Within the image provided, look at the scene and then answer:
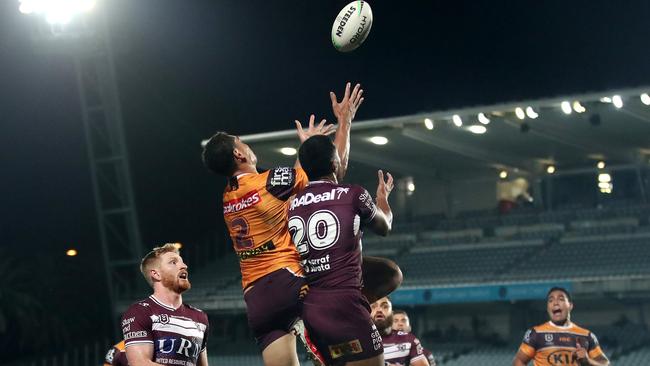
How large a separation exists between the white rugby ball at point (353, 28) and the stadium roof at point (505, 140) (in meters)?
13.5

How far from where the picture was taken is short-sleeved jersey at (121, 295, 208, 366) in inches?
285

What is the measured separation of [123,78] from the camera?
28438 mm

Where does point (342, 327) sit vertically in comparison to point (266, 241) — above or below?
below

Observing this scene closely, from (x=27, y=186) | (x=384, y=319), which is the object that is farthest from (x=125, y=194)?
(x=384, y=319)

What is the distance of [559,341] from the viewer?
40.7ft

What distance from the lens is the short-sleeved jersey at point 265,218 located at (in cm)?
666

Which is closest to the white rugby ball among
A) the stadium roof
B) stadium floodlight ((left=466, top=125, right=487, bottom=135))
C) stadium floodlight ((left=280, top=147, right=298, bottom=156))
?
the stadium roof

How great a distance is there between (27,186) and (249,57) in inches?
305

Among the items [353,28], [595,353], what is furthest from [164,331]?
[595,353]

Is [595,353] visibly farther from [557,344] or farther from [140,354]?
[140,354]

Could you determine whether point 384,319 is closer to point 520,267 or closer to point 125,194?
Answer: point 520,267

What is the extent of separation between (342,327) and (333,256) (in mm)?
465

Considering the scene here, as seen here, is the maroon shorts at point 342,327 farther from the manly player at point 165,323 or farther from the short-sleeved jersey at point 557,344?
the short-sleeved jersey at point 557,344

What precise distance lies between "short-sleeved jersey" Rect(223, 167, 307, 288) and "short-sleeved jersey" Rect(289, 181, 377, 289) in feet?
0.77
